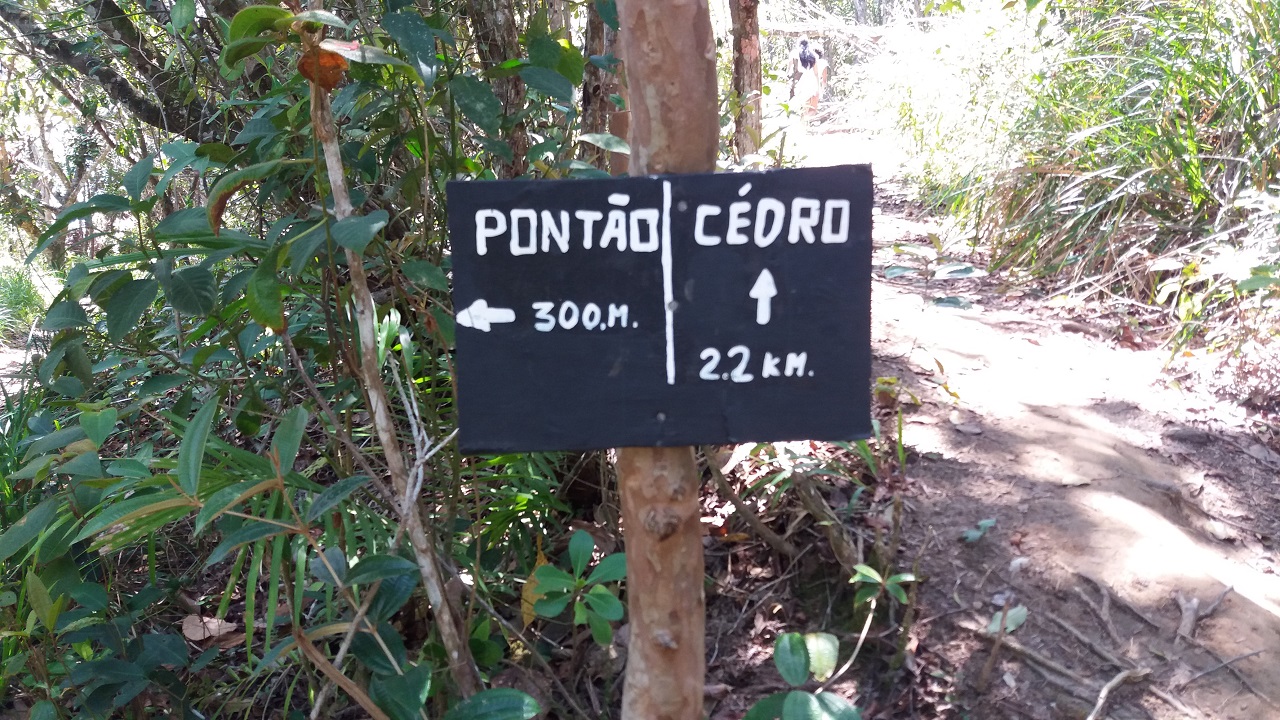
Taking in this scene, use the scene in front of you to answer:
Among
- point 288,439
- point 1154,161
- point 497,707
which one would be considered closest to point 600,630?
point 497,707

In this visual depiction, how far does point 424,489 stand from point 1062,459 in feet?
5.74

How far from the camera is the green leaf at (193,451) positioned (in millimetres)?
1233

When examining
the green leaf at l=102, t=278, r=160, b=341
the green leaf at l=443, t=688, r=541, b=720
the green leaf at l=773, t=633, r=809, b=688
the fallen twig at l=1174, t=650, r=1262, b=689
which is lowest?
the fallen twig at l=1174, t=650, r=1262, b=689

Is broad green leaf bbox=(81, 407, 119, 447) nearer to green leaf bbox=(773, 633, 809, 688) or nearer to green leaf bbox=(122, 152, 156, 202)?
green leaf bbox=(122, 152, 156, 202)

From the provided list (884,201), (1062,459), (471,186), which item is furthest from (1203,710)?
(884,201)

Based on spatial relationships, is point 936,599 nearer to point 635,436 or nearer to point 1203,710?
point 1203,710

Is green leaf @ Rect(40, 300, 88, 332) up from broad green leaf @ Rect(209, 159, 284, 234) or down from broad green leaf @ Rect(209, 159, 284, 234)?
down

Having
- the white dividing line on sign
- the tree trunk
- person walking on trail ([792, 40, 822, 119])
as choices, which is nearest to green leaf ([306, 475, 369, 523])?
the white dividing line on sign

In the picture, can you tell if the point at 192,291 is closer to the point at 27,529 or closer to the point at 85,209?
the point at 85,209

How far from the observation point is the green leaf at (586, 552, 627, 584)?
54.5 inches

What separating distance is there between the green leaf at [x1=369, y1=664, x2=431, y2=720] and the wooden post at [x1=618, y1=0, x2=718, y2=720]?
0.33m

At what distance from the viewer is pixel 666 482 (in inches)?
48.9

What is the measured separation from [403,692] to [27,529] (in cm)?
77

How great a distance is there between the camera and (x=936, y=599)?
1.99 meters
